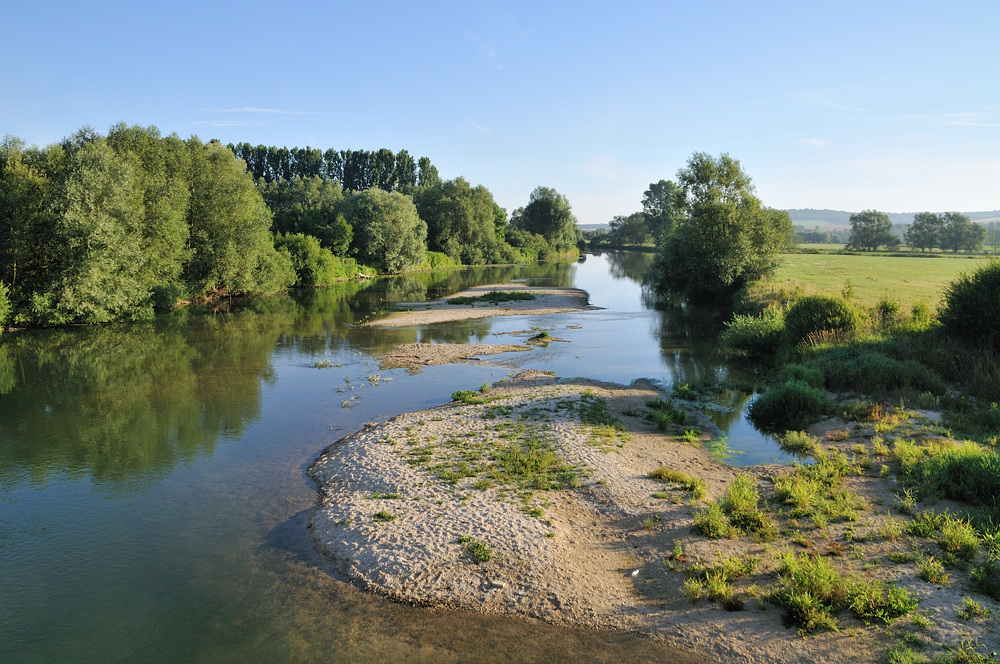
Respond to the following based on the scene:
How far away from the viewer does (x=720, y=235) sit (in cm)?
4438

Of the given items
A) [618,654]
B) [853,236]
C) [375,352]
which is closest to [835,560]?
[618,654]

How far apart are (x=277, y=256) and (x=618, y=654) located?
5296 centimetres

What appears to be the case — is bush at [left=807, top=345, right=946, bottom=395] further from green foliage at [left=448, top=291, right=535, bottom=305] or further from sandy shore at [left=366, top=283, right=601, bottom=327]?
green foliage at [left=448, top=291, right=535, bottom=305]

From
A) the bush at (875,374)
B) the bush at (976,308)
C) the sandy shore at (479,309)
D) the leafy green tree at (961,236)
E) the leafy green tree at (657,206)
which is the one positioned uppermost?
the leafy green tree at (657,206)

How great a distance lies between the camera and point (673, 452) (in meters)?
14.5

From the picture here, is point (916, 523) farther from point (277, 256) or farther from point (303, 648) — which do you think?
point (277, 256)

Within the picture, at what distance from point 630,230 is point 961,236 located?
82.8 metres

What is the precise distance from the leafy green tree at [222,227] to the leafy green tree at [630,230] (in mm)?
130072

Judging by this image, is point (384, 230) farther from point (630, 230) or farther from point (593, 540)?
point (630, 230)

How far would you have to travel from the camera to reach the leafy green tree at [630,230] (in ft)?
548

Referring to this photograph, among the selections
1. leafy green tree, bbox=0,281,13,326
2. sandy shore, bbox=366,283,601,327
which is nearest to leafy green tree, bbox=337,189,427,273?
sandy shore, bbox=366,283,601,327

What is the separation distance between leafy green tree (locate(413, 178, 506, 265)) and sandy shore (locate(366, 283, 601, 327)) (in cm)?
3684

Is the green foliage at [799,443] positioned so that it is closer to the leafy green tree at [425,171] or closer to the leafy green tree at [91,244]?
the leafy green tree at [91,244]

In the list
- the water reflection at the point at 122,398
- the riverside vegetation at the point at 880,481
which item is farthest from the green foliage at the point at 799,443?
the water reflection at the point at 122,398
